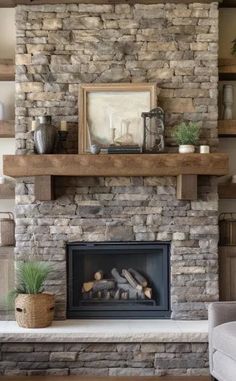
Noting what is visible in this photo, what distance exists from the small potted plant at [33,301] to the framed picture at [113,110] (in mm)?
1073

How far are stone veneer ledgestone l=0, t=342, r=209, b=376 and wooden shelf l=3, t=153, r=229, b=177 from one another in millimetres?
1271

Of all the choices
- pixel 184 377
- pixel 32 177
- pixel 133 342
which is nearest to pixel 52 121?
pixel 32 177

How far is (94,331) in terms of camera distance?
4188 millimetres

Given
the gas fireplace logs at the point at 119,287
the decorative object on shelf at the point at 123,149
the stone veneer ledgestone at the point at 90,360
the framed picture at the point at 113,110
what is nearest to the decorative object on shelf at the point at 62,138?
the framed picture at the point at 113,110

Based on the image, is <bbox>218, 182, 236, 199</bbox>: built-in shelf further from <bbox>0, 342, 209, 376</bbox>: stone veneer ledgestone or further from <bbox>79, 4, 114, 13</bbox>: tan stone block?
<bbox>79, 4, 114, 13</bbox>: tan stone block

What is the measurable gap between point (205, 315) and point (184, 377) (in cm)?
61

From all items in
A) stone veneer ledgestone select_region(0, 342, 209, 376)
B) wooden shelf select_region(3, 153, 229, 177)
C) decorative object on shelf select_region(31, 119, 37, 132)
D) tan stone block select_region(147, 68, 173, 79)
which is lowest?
stone veneer ledgestone select_region(0, 342, 209, 376)

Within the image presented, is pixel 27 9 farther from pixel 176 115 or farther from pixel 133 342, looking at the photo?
pixel 133 342

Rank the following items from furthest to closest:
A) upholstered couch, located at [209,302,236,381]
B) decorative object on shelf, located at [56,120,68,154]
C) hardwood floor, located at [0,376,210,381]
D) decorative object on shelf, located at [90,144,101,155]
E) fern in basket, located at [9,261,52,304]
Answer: decorative object on shelf, located at [56,120,68,154] → decorative object on shelf, located at [90,144,101,155] → fern in basket, located at [9,261,52,304] → hardwood floor, located at [0,376,210,381] → upholstered couch, located at [209,302,236,381]

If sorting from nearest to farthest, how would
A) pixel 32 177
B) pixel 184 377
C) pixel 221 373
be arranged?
pixel 221 373
pixel 184 377
pixel 32 177

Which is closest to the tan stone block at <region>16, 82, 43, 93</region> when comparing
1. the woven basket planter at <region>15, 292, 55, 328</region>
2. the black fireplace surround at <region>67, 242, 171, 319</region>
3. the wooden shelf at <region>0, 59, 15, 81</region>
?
the wooden shelf at <region>0, 59, 15, 81</region>

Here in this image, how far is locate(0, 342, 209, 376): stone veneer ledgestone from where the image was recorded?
420 cm

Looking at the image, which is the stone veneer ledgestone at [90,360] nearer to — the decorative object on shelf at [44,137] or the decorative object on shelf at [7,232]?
the decorative object on shelf at [7,232]

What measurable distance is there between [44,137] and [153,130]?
853 millimetres
